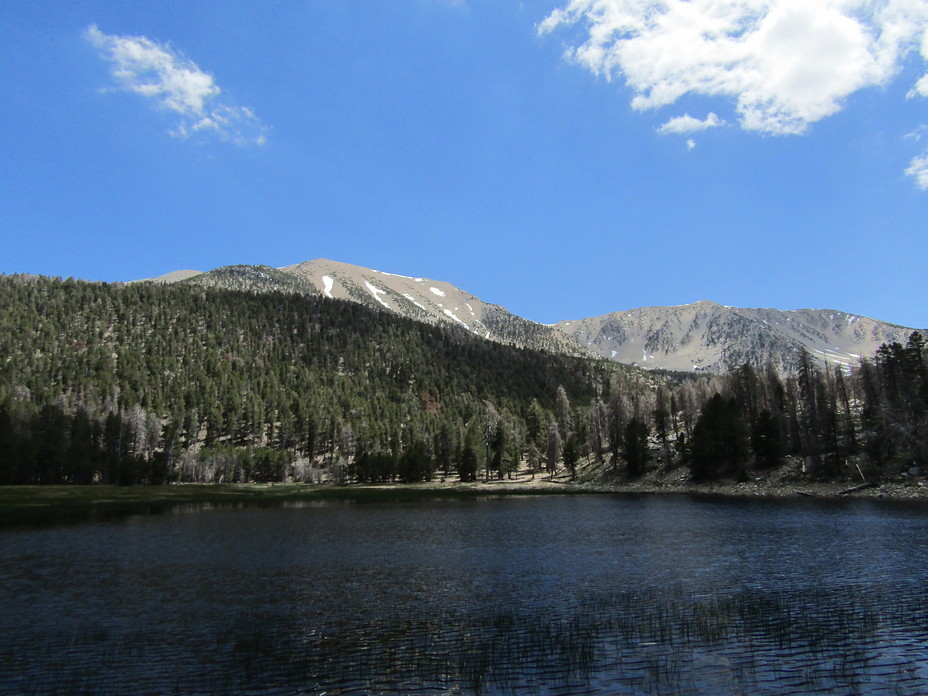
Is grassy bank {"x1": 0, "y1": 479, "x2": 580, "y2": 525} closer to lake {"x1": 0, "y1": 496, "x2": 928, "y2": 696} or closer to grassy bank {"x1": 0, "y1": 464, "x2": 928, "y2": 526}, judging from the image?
grassy bank {"x1": 0, "y1": 464, "x2": 928, "y2": 526}

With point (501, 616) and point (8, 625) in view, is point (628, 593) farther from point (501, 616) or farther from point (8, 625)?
point (8, 625)

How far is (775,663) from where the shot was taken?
19438 millimetres

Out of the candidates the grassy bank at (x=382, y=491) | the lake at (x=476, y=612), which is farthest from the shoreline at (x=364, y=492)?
the lake at (x=476, y=612)

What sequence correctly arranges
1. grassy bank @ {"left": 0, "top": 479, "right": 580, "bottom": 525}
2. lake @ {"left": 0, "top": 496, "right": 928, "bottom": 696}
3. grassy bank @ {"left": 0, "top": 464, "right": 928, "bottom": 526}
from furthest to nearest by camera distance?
grassy bank @ {"left": 0, "top": 464, "right": 928, "bottom": 526} → grassy bank @ {"left": 0, "top": 479, "right": 580, "bottom": 525} → lake @ {"left": 0, "top": 496, "right": 928, "bottom": 696}

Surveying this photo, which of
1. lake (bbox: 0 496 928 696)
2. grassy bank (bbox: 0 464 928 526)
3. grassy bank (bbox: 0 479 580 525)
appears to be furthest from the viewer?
grassy bank (bbox: 0 464 928 526)

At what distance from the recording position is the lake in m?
18.8

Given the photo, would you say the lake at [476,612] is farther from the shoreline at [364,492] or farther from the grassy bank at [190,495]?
the shoreline at [364,492]

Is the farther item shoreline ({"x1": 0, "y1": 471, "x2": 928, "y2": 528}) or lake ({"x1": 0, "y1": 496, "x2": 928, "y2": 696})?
shoreline ({"x1": 0, "y1": 471, "x2": 928, "y2": 528})

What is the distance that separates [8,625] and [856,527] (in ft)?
209

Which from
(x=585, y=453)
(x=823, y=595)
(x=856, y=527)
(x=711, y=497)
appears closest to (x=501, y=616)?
(x=823, y=595)

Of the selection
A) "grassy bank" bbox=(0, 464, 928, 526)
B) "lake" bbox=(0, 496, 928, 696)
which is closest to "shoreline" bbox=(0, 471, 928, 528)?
"grassy bank" bbox=(0, 464, 928, 526)

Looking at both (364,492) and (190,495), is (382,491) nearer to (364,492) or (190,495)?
(364,492)

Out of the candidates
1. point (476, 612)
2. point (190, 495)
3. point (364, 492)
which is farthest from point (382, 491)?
point (476, 612)

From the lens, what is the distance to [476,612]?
27719 millimetres
